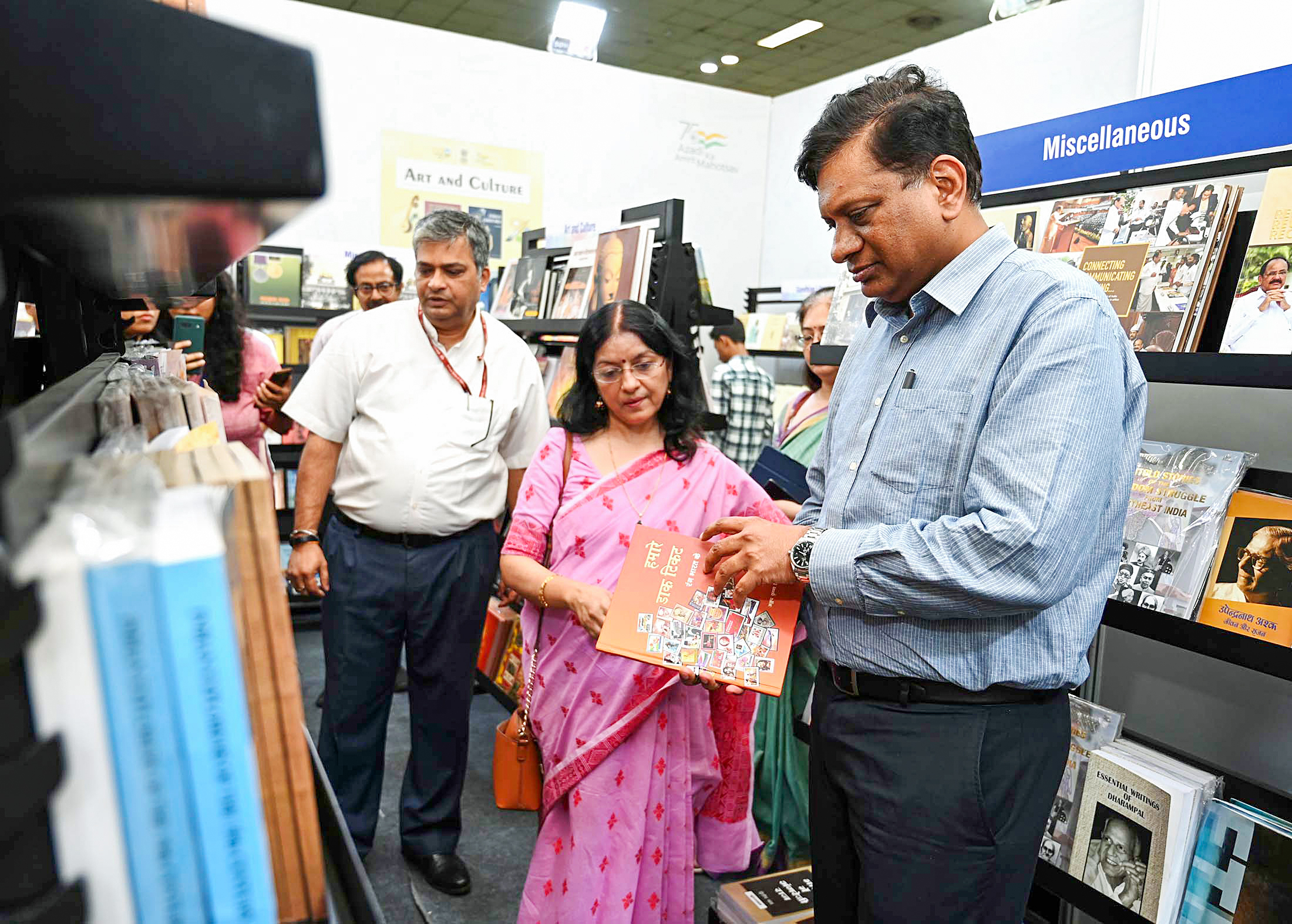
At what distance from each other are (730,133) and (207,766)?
7.41 metres

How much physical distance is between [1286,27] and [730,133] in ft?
16.4

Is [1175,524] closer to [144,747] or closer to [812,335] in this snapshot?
[812,335]

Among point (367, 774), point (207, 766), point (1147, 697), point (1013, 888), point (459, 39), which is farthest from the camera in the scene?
point (459, 39)

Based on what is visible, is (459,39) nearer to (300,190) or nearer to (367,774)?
(367,774)

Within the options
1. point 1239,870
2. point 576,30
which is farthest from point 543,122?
point 1239,870

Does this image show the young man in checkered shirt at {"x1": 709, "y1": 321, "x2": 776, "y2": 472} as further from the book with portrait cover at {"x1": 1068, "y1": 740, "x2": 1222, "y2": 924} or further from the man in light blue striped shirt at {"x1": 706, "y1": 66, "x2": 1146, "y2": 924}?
the man in light blue striped shirt at {"x1": 706, "y1": 66, "x2": 1146, "y2": 924}

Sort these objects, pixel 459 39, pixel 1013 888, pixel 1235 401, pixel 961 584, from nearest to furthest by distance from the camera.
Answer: pixel 961 584 < pixel 1013 888 < pixel 1235 401 < pixel 459 39

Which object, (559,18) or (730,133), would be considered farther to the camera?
(730,133)

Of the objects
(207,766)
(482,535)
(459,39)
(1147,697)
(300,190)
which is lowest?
(1147,697)

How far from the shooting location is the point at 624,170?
6855 mm

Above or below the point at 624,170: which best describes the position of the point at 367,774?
below

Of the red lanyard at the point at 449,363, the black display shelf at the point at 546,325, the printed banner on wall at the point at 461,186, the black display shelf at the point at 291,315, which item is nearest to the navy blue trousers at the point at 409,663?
the red lanyard at the point at 449,363

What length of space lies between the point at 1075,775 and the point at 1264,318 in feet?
3.26

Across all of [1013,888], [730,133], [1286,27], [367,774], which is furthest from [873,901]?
[730,133]
